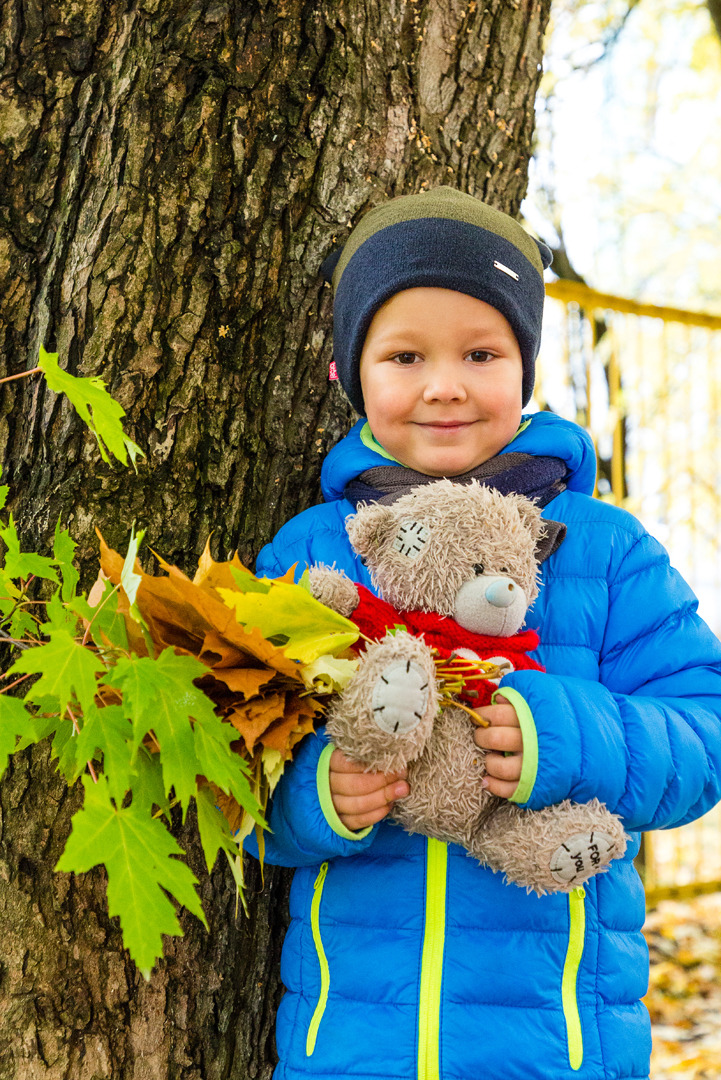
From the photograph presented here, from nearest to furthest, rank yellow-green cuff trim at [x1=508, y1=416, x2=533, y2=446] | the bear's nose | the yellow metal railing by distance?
the bear's nose
yellow-green cuff trim at [x1=508, y1=416, x2=533, y2=446]
the yellow metal railing

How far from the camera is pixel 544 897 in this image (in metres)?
1.50

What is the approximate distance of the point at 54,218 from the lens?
5.80 feet

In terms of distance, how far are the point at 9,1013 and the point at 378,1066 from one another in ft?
2.36

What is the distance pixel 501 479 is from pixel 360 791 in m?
0.65

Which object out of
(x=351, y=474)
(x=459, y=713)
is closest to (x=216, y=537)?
(x=351, y=474)

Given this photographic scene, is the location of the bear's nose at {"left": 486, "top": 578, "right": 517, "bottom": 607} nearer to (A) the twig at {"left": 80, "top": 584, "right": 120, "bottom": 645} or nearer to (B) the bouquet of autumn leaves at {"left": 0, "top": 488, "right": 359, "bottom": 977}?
(B) the bouquet of autumn leaves at {"left": 0, "top": 488, "right": 359, "bottom": 977}

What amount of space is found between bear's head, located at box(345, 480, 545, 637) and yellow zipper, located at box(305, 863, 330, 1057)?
0.59 m

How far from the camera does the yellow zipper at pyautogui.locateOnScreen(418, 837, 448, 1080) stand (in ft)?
4.74

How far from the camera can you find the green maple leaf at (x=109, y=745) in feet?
3.49

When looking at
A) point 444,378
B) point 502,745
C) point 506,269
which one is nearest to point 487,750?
point 502,745

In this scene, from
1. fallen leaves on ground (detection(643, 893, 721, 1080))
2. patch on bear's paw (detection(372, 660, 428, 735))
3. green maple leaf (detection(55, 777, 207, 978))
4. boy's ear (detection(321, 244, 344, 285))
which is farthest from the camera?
fallen leaves on ground (detection(643, 893, 721, 1080))

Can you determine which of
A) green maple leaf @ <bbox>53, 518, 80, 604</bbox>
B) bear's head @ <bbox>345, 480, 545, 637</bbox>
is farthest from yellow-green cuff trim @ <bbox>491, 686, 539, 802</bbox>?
green maple leaf @ <bbox>53, 518, 80, 604</bbox>

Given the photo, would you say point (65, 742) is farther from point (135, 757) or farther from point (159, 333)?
point (159, 333)

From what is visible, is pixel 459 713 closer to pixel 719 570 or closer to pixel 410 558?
pixel 410 558
